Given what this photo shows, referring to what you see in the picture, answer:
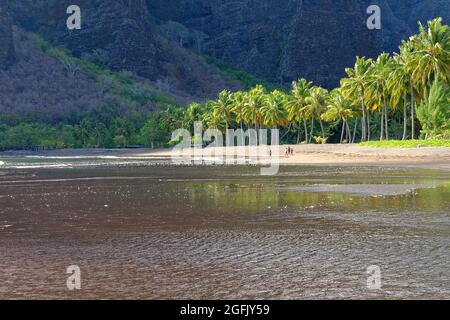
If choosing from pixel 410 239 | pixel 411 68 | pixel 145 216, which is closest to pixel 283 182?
pixel 145 216

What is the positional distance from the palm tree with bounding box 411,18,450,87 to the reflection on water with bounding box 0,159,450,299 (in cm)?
4233

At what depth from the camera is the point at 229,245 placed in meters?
15.4

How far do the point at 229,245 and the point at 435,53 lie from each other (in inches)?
2322

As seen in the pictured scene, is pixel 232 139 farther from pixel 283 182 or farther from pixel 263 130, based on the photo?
pixel 283 182

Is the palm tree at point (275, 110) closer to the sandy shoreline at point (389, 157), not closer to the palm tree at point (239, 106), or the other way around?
the palm tree at point (239, 106)

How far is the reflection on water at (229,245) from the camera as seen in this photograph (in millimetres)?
11125

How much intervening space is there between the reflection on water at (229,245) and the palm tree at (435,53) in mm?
42330

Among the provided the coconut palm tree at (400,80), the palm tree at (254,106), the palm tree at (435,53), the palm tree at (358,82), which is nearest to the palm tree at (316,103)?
the palm tree at (254,106)

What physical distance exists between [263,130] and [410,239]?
377ft

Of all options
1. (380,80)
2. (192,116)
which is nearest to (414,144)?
(380,80)

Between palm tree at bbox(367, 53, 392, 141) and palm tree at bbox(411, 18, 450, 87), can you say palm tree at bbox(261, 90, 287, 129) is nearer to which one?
palm tree at bbox(367, 53, 392, 141)

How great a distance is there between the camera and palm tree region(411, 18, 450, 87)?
67000 mm
